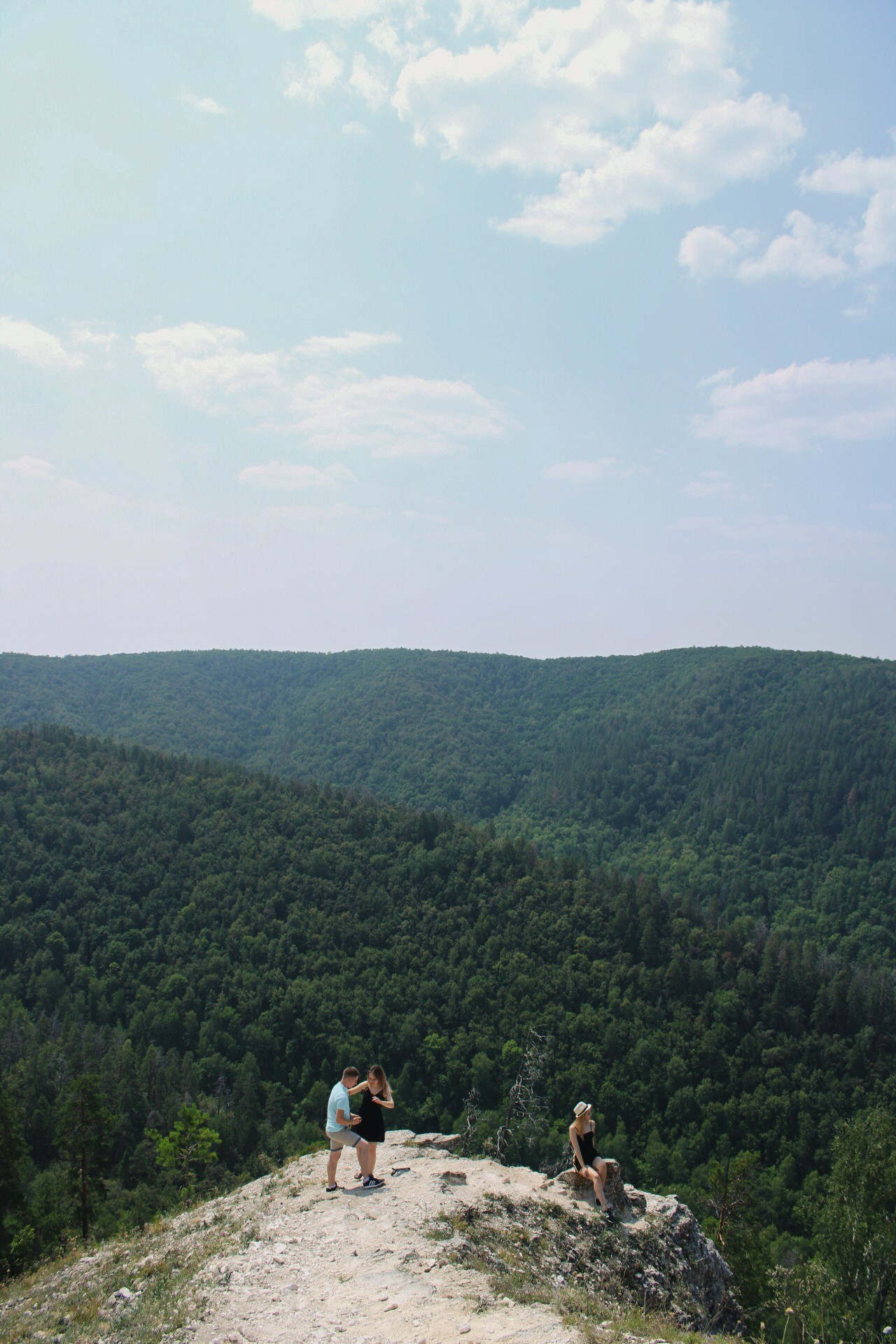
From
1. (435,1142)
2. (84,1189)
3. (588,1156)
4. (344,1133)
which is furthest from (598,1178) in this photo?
(84,1189)

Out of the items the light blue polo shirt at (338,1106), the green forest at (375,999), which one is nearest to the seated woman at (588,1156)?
the light blue polo shirt at (338,1106)

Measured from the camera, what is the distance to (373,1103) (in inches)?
650

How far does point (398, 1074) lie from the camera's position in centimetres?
8175

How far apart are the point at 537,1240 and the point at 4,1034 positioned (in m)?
79.4

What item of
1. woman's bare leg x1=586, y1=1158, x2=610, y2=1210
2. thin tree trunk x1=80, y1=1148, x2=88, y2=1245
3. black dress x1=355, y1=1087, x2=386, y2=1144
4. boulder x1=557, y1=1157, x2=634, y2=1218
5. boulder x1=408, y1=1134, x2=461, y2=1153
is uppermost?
black dress x1=355, y1=1087, x2=386, y2=1144

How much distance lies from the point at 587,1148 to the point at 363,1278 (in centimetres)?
616

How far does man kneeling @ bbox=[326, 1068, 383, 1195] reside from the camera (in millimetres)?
16422

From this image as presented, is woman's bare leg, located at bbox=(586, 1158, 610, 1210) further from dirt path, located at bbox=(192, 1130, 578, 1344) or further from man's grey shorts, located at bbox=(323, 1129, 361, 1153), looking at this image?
man's grey shorts, located at bbox=(323, 1129, 361, 1153)

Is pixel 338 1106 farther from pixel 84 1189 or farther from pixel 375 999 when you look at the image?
pixel 375 999

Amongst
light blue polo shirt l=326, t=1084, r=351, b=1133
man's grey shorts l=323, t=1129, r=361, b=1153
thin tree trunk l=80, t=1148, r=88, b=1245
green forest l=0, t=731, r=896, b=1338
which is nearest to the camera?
light blue polo shirt l=326, t=1084, r=351, b=1133

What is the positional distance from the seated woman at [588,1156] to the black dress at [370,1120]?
13.8ft

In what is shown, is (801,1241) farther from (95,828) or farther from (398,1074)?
(95,828)

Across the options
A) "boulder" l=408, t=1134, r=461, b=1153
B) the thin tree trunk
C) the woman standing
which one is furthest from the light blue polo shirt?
the thin tree trunk

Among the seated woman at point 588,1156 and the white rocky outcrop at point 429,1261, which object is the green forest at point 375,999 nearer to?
the white rocky outcrop at point 429,1261
